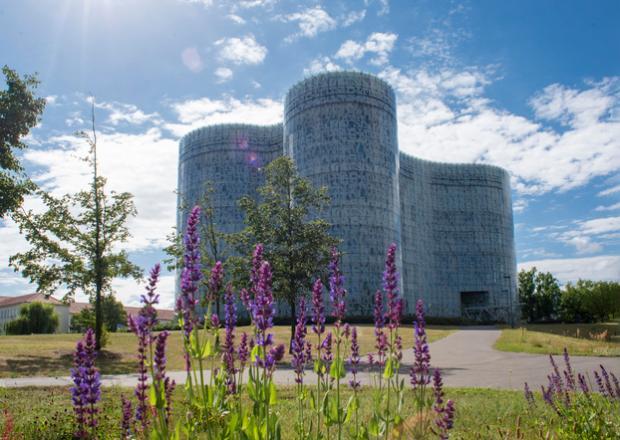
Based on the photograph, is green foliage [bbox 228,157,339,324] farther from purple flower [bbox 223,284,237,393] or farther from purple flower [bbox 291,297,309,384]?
purple flower [bbox 223,284,237,393]

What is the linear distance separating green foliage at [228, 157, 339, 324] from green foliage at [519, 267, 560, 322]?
240 ft

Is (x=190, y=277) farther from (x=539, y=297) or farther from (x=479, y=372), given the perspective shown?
(x=539, y=297)

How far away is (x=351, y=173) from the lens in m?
82.1

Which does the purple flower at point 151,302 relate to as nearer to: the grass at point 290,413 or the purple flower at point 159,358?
the purple flower at point 159,358

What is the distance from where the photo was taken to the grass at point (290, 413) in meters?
7.01

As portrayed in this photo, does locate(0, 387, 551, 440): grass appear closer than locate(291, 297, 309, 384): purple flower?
No

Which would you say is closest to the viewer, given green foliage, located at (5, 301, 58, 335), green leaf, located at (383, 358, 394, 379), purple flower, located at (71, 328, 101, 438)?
purple flower, located at (71, 328, 101, 438)

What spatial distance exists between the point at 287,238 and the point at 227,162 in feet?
255

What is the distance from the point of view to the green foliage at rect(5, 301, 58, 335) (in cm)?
7244

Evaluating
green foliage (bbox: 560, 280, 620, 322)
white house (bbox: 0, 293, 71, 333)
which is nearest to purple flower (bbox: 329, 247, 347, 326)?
green foliage (bbox: 560, 280, 620, 322)

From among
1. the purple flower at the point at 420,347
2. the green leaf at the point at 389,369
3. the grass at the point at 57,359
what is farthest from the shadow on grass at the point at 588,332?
the green leaf at the point at 389,369

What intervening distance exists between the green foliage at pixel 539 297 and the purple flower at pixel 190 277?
310ft

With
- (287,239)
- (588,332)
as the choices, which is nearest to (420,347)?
A: (287,239)

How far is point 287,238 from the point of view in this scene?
87.8 feet
